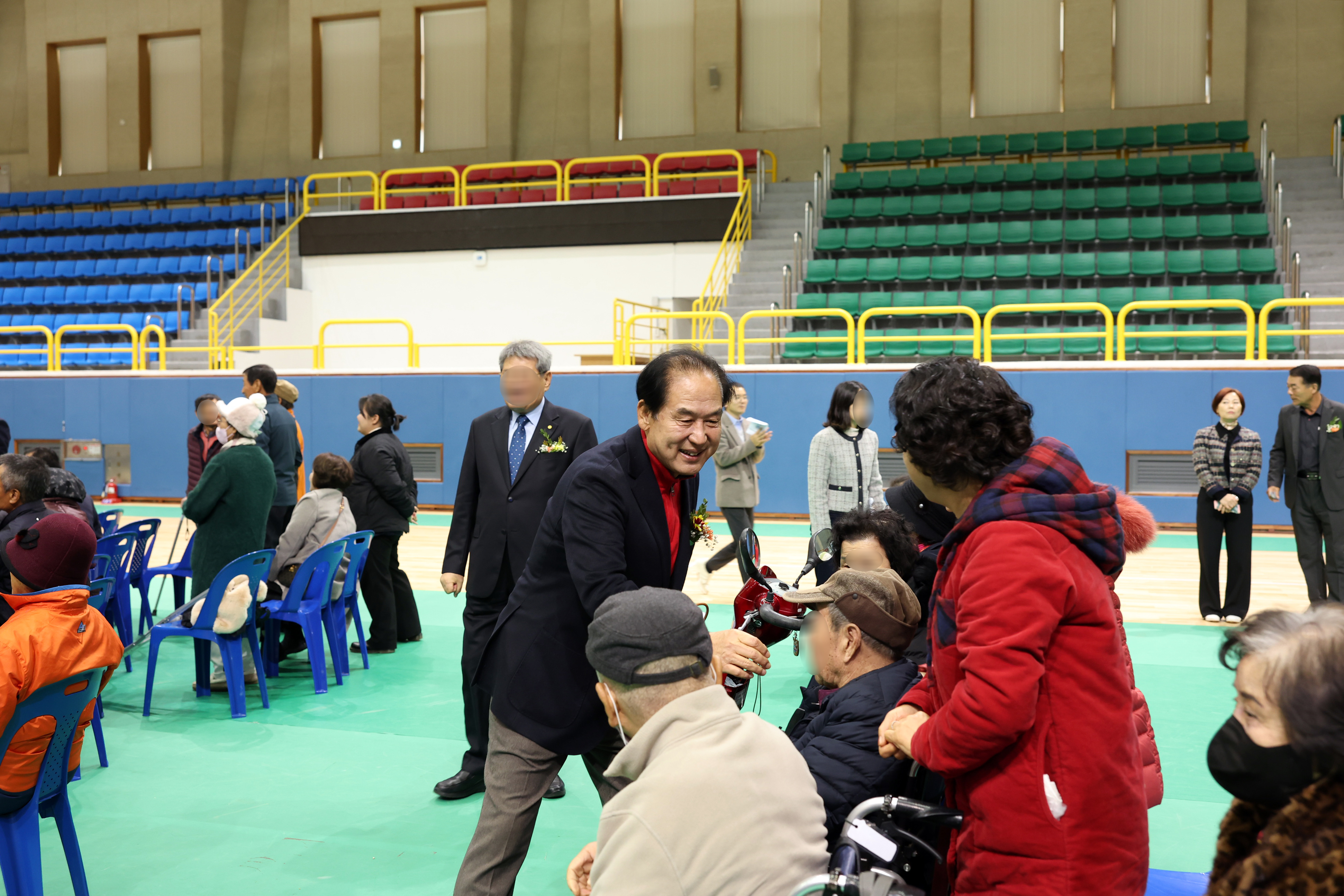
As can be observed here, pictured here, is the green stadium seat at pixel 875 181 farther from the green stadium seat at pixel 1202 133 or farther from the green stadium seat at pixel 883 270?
the green stadium seat at pixel 1202 133

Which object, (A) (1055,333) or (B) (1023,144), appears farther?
(B) (1023,144)

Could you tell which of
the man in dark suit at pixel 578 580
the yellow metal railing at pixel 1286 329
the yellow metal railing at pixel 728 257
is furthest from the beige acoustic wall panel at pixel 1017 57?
the man in dark suit at pixel 578 580

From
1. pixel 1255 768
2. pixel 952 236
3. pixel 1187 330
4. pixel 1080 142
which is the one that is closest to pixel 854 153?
pixel 952 236

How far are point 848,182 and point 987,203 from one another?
268cm

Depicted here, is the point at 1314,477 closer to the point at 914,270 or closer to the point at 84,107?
the point at 914,270

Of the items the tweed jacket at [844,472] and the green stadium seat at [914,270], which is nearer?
the tweed jacket at [844,472]

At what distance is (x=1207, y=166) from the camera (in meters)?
16.7

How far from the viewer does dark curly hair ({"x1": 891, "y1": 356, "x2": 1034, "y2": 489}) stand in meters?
1.82

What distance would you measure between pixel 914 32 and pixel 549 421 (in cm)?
1835

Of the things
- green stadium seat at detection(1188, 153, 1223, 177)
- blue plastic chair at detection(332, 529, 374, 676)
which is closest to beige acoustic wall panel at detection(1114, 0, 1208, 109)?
green stadium seat at detection(1188, 153, 1223, 177)

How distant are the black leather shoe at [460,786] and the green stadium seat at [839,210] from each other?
1479cm

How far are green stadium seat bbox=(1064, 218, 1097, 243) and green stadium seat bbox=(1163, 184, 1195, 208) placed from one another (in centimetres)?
133

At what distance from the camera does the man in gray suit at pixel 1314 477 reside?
6.99m

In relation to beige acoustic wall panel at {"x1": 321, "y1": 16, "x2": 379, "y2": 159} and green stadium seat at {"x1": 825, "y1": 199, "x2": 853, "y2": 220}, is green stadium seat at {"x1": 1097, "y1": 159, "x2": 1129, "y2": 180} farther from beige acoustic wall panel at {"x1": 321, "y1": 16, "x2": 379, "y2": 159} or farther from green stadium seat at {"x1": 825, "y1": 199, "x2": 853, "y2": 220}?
beige acoustic wall panel at {"x1": 321, "y1": 16, "x2": 379, "y2": 159}
